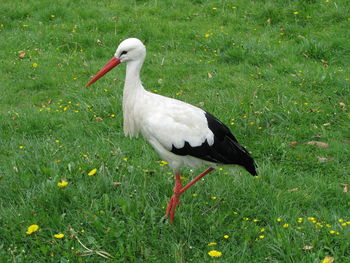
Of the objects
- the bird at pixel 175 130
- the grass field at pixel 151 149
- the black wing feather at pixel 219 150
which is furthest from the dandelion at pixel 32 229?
the black wing feather at pixel 219 150

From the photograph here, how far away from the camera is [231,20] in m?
7.42

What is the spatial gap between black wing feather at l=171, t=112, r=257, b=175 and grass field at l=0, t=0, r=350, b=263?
30cm

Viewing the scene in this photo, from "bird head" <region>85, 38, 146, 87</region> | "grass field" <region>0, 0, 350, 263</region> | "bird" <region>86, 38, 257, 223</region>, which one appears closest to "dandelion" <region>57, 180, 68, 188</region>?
"grass field" <region>0, 0, 350, 263</region>

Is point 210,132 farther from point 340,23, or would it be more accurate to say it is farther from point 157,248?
point 340,23

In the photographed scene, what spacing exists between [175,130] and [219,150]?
0.37 meters

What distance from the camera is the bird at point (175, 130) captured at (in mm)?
3443

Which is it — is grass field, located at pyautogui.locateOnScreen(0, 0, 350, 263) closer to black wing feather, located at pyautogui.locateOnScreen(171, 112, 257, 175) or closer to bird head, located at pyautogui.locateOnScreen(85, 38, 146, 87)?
black wing feather, located at pyautogui.locateOnScreen(171, 112, 257, 175)

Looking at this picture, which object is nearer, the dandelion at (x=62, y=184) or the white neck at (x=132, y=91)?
the dandelion at (x=62, y=184)

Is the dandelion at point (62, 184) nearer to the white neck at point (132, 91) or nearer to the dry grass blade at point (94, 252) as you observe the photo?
the dry grass blade at point (94, 252)

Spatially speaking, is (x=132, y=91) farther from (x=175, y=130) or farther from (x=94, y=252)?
(x=94, y=252)

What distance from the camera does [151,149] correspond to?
447 centimetres

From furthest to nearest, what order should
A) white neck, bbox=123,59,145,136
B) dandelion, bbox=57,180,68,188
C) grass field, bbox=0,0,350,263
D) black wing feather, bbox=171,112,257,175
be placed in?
white neck, bbox=123,59,145,136 < black wing feather, bbox=171,112,257,175 < dandelion, bbox=57,180,68,188 < grass field, bbox=0,0,350,263

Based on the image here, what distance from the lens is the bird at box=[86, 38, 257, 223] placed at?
136 inches

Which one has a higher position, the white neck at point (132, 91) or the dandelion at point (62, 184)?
the white neck at point (132, 91)
